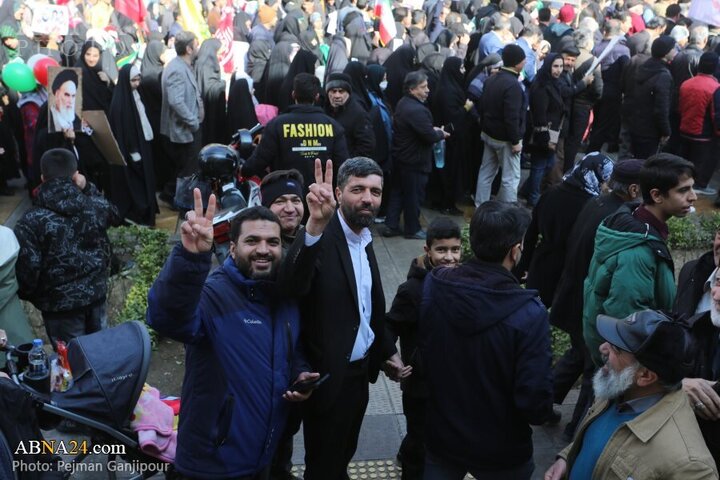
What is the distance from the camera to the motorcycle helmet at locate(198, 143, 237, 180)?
5.69 metres

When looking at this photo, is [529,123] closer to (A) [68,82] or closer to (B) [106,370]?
(A) [68,82]

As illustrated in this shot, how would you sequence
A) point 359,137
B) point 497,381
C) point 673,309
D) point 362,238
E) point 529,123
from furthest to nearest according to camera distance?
1. point 529,123
2. point 359,137
3. point 673,309
4. point 362,238
5. point 497,381

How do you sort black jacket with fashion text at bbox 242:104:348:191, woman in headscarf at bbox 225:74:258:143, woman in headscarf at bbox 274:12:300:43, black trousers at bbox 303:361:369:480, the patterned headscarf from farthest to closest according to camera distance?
woman in headscarf at bbox 274:12:300:43, woman in headscarf at bbox 225:74:258:143, black jacket with fashion text at bbox 242:104:348:191, the patterned headscarf, black trousers at bbox 303:361:369:480

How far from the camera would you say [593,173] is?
560 centimetres

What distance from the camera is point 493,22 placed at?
37.1ft

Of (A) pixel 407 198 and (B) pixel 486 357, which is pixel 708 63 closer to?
(A) pixel 407 198

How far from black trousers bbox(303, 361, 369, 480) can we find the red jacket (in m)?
7.89

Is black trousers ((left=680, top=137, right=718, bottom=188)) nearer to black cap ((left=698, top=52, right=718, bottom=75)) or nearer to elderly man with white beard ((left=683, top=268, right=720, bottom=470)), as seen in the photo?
black cap ((left=698, top=52, right=718, bottom=75))

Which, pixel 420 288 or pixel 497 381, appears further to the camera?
pixel 420 288

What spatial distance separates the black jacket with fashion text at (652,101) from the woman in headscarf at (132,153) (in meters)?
6.33

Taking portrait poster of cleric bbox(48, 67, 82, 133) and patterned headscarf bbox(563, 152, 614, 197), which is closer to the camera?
patterned headscarf bbox(563, 152, 614, 197)

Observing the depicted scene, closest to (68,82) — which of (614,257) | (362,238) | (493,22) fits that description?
(362,238)

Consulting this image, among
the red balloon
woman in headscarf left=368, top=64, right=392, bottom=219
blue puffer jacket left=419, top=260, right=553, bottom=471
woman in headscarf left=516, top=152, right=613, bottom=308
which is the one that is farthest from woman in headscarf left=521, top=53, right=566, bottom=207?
blue puffer jacket left=419, top=260, right=553, bottom=471

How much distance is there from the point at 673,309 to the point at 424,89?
16.0ft
